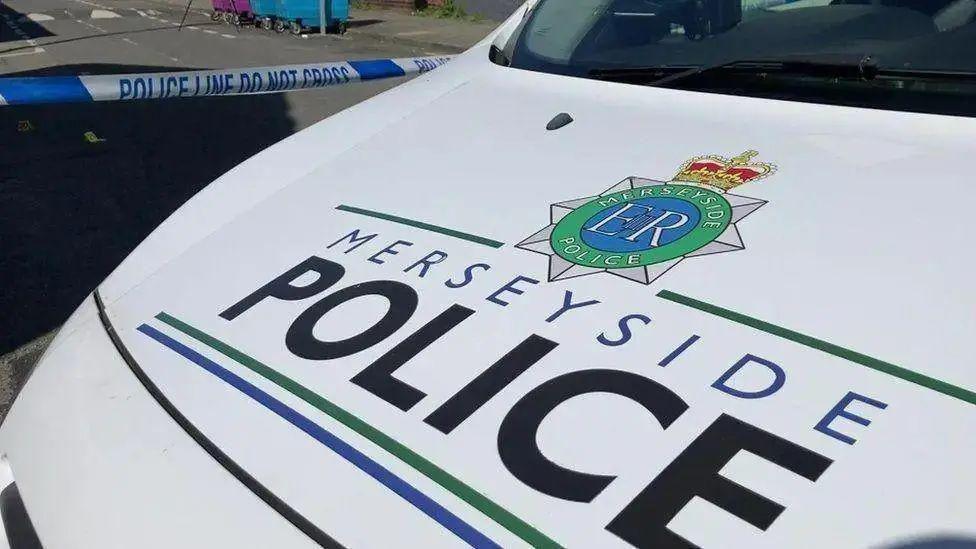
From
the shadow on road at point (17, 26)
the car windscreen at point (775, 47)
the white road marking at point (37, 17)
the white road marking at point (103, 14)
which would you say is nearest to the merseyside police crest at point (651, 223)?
the car windscreen at point (775, 47)

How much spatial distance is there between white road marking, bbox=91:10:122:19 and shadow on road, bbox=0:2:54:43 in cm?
159

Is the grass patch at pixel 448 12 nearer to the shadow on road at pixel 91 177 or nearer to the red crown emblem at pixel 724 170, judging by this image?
the shadow on road at pixel 91 177

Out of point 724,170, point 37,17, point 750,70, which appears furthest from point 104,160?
point 37,17

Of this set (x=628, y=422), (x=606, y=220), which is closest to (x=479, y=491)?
(x=628, y=422)

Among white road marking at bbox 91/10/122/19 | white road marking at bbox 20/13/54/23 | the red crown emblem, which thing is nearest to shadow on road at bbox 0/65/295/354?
the red crown emblem

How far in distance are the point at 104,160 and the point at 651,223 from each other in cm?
621

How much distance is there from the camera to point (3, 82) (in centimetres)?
404

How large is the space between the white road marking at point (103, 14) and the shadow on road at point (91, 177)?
15674 mm

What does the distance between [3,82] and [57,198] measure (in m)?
1.83

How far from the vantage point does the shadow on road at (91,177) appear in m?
4.31

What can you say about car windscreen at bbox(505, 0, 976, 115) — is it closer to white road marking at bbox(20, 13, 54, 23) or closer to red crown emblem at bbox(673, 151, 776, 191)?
red crown emblem at bbox(673, 151, 776, 191)

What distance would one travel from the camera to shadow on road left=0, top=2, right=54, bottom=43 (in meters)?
18.7

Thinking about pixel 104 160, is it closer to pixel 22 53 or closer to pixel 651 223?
pixel 651 223

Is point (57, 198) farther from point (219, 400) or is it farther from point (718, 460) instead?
point (718, 460)
